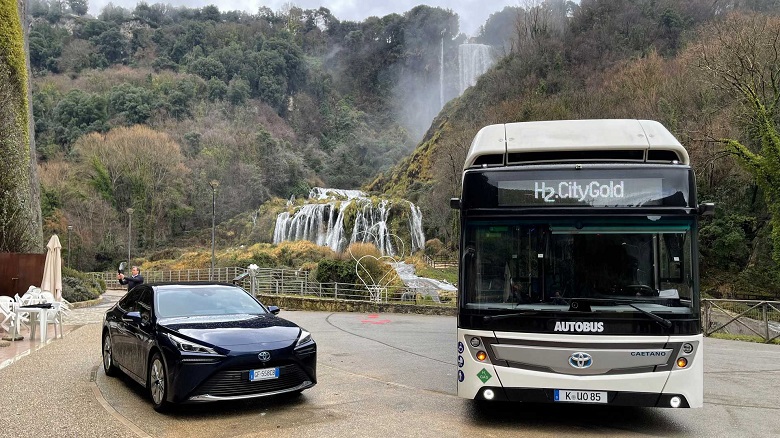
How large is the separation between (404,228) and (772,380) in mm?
43741

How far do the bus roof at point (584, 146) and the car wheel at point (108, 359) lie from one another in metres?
→ 5.92

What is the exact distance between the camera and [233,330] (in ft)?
22.2

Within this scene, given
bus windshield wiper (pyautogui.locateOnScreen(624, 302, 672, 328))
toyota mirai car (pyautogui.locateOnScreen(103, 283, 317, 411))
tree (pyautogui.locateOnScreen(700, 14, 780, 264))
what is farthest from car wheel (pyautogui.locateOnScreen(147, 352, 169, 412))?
tree (pyautogui.locateOnScreen(700, 14, 780, 264))

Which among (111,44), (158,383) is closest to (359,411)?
(158,383)

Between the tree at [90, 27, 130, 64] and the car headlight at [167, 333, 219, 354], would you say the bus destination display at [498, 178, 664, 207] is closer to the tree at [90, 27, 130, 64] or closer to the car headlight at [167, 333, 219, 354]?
the car headlight at [167, 333, 219, 354]

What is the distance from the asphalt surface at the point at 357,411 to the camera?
5938mm

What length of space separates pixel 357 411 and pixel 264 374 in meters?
1.14

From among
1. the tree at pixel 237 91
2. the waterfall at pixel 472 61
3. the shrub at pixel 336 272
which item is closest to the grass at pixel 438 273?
the shrub at pixel 336 272

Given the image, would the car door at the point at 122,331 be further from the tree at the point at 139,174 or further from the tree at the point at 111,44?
the tree at the point at 111,44

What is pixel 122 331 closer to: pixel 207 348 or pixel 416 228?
pixel 207 348

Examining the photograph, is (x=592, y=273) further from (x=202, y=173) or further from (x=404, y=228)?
(x=202, y=173)

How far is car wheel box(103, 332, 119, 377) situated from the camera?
28.1 feet

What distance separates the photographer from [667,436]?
5.91 metres

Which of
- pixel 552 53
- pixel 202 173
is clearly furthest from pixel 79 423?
pixel 202 173
